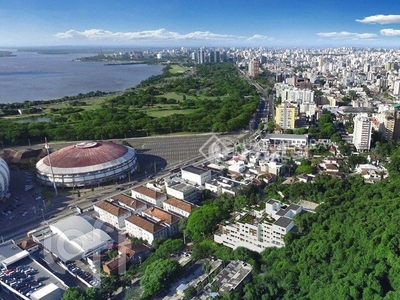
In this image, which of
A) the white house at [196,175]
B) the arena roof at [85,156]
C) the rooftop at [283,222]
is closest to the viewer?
the rooftop at [283,222]

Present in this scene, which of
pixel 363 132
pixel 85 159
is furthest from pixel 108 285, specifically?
pixel 363 132

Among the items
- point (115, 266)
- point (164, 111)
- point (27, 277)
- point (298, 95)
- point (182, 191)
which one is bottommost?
point (27, 277)

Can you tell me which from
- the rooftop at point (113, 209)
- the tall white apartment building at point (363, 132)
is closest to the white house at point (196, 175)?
the rooftop at point (113, 209)

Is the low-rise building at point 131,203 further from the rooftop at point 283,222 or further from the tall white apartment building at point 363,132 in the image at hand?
the tall white apartment building at point 363,132

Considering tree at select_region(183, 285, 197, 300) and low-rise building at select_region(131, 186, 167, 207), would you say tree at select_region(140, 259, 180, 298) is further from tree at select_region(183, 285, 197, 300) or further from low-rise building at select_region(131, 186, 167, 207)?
low-rise building at select_region(131, 186, 167, 207)

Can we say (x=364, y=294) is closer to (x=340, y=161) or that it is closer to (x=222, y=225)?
(x=222, y=225)

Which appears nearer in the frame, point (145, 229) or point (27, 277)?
point (27, 277)

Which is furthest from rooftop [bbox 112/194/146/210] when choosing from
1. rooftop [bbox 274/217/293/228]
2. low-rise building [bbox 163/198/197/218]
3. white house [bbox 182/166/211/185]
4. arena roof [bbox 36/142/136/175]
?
rooftop [bbox 274/217/293/228]

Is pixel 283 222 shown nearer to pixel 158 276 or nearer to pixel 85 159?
pixel 158 276
